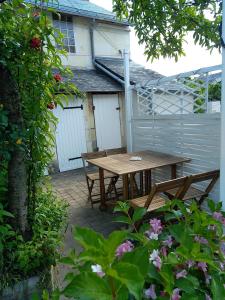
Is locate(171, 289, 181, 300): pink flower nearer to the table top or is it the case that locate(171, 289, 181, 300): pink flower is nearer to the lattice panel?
the table top

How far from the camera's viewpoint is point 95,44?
820 centimetres

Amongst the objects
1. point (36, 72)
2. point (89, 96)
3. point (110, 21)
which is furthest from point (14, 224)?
point (110, 21)

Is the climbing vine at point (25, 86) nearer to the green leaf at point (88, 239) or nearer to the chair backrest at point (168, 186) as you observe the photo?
the green leaf at point (88, 239)

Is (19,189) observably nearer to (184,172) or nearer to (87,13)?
(184,172)

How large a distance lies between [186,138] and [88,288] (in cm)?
382

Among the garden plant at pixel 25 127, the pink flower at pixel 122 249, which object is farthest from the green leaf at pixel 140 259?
the garden plant at pixel 25 127

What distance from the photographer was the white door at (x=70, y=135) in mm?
6832

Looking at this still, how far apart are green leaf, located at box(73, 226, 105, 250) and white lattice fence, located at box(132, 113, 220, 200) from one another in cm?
330

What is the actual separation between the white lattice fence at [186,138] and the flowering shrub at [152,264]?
2.74m

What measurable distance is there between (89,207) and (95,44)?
6163 millimetres

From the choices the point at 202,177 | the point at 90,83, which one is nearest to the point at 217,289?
the point at 202,177

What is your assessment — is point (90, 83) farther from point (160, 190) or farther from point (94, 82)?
point (160, 190)

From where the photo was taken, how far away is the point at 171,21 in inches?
90.9

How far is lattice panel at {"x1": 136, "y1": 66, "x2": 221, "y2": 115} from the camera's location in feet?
11.8
